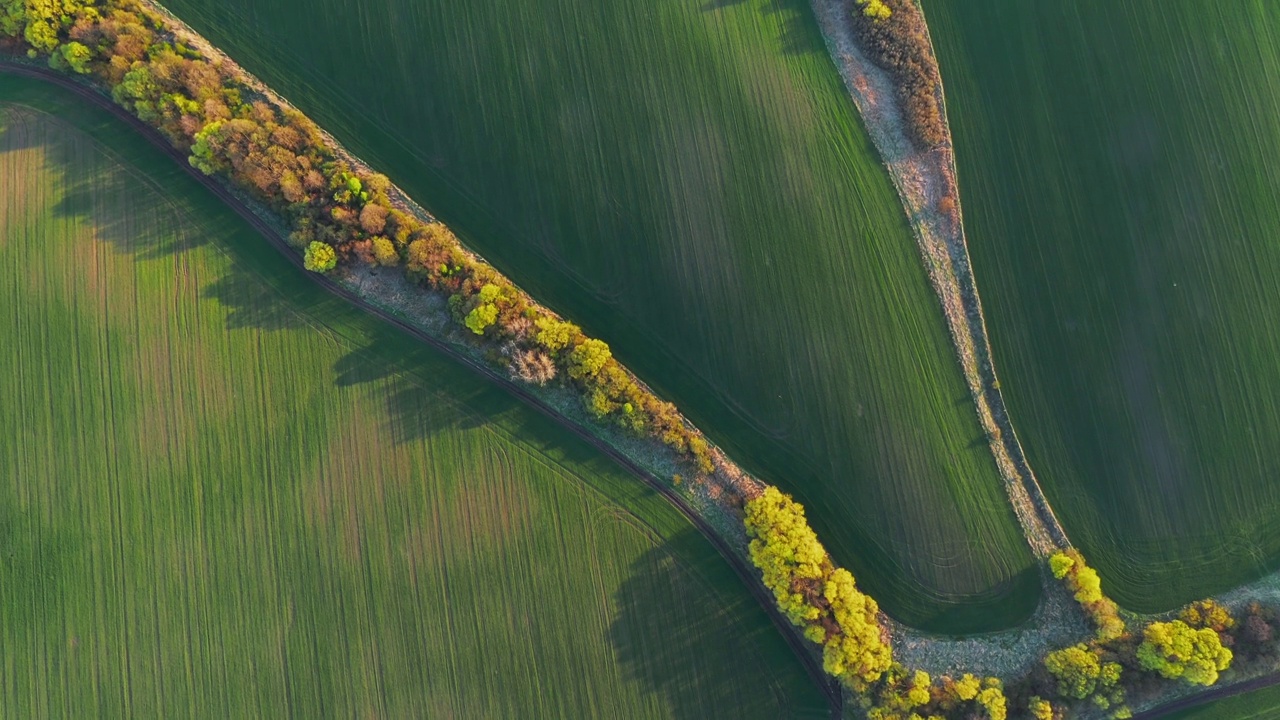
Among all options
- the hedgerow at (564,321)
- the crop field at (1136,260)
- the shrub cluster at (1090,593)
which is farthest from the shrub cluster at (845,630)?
the crop field at (1136,260)

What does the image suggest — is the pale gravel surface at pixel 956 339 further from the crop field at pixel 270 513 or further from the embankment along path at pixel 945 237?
the crop field at pixel 270 513

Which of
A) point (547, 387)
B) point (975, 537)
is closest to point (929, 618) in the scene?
point (975, 537)

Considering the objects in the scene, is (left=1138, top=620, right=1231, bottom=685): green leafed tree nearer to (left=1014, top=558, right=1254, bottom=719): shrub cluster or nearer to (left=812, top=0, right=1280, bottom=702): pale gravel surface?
(left=1014, top=558, right=1254, bottom=719): shrub cluster

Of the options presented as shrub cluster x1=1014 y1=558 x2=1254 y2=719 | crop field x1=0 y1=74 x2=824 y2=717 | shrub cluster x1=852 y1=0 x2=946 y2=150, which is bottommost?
shrub cluster x1=1014 y1=558 x2=1254 y2=719

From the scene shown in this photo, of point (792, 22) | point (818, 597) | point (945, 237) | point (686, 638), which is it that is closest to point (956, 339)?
point (945, 237)

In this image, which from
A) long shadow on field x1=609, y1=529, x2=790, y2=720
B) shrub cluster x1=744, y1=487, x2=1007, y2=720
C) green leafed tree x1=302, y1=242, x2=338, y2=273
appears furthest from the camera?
green leafed tree x1=302, y1=242, x2=338, y2=273

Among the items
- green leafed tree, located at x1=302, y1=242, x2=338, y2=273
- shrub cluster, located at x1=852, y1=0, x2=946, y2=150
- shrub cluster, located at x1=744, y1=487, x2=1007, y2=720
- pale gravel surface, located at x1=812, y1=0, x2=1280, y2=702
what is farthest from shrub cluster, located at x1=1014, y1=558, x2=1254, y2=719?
green leafed tree, located at x1=302, y1=242, x2=338, y2=273

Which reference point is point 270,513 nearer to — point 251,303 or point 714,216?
point 251,303
